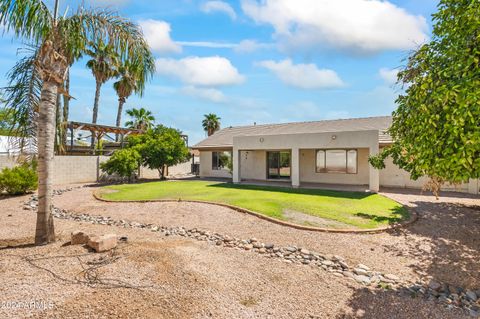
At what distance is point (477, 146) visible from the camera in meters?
3.98

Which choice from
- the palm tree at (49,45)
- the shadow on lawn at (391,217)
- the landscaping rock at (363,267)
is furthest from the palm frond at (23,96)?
the shadow on lawn at (391,217)

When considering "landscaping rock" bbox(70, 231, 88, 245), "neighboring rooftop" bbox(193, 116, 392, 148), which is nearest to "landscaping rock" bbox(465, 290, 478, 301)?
"landscaping rock" bbox(70, 231, 88, 245)

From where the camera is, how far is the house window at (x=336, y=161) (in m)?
19.4

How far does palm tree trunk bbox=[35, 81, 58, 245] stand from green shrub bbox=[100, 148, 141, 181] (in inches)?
563

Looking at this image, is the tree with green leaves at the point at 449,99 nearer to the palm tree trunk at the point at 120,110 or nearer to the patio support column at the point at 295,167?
the patio support column at the point at 295,167

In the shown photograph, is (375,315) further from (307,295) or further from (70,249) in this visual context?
(70,249)

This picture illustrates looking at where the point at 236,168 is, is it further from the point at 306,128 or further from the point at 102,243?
the point at 102,243

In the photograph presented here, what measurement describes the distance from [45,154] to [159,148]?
51.9 ft

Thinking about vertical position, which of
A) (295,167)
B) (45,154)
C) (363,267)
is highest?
(45,154)

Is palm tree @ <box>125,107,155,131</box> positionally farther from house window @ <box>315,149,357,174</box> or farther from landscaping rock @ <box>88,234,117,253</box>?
landscaping rock @ <box>88,234,117,253</box>

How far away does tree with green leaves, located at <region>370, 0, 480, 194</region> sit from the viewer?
408 cm

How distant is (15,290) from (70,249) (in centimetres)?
220

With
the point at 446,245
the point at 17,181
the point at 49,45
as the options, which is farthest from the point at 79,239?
the point at 17,181

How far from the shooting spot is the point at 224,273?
5.94 metres
